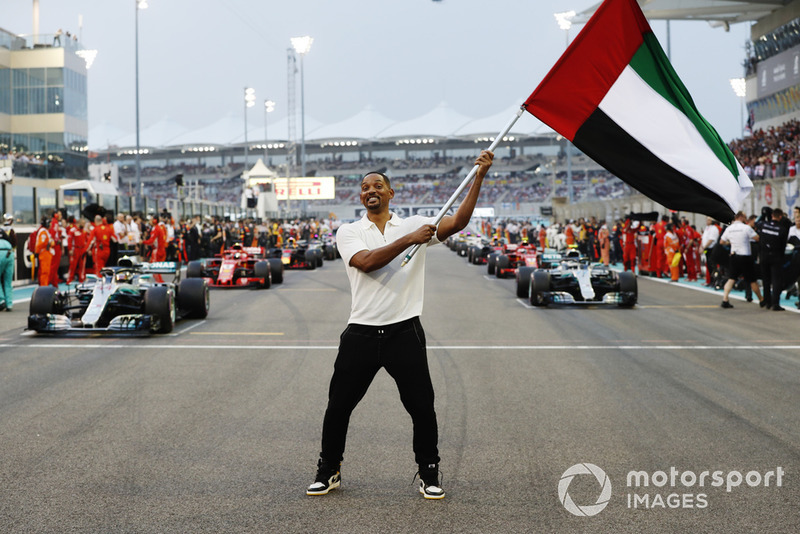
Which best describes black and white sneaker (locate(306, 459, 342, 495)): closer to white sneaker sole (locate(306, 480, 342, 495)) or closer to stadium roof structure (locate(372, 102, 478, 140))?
white sneaker sole (locate(306, 480, 342, 495))

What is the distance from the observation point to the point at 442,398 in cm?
704

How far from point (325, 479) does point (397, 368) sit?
28.1 inches

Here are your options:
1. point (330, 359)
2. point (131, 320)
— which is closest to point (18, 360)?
point (131, 320)

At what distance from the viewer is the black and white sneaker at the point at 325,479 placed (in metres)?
4.44

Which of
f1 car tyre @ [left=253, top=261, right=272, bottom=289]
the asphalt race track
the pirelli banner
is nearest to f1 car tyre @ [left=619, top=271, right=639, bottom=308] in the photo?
the asphalt race track

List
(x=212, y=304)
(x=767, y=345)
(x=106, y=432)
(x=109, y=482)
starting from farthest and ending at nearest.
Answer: (x=212, y=304) < (x=767, y=345) < (x=106, y=432) < (x=109, y=482)

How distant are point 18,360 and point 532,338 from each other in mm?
6028

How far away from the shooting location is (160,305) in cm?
1110

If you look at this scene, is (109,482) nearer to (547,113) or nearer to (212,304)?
(547,113)

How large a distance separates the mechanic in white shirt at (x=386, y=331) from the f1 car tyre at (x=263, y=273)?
49.6 feet

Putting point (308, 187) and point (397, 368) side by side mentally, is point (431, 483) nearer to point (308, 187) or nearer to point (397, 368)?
point (397, 368)

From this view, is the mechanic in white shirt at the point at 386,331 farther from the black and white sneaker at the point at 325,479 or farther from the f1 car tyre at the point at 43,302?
the f1 car tyre at the point at 43,302

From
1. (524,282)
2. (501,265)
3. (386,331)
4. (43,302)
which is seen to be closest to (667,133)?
(386,331)

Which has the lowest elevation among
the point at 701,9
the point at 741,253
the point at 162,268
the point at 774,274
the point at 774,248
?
the point at 774,274
